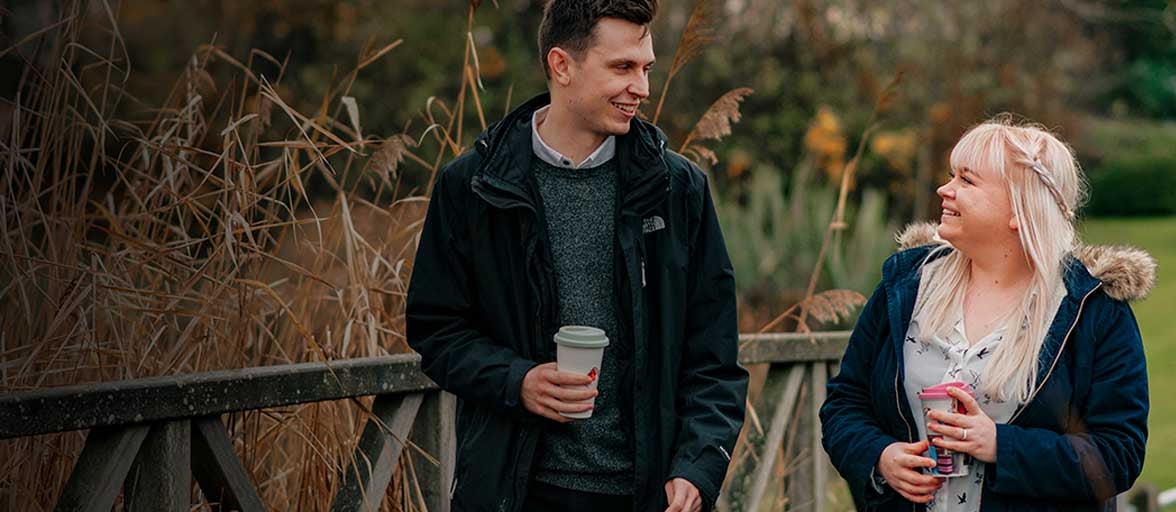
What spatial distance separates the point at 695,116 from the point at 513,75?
4.71 ft

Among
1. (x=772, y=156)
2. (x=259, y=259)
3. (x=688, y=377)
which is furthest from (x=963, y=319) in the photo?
(x=772, y=156)

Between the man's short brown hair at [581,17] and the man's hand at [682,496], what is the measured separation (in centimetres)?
79

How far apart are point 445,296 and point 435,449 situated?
2.76 feet

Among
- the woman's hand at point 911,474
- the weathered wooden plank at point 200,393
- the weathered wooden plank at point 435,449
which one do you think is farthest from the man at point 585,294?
the weathered wooden plank at point 435,449

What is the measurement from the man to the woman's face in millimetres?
447

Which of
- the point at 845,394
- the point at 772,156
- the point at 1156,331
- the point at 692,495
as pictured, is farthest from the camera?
the point at 1156,331

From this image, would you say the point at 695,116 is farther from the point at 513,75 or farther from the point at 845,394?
the point at 845,394

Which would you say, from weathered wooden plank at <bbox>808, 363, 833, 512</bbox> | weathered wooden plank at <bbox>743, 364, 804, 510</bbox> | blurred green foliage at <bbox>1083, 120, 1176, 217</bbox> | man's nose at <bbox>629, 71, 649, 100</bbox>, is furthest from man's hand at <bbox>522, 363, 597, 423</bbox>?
blurred green foliage at <bbox>1083, 120, 1176, 217</bbox>

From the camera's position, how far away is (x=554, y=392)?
8.23 feet

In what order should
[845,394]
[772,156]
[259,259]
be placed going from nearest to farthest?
[845,394] → [259,259] → [772,156]

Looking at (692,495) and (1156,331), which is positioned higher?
(692,495)

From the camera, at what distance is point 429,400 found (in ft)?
11.3

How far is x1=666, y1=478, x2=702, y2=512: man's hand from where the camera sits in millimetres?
2590

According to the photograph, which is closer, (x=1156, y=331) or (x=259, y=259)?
(x=259, y=259)
